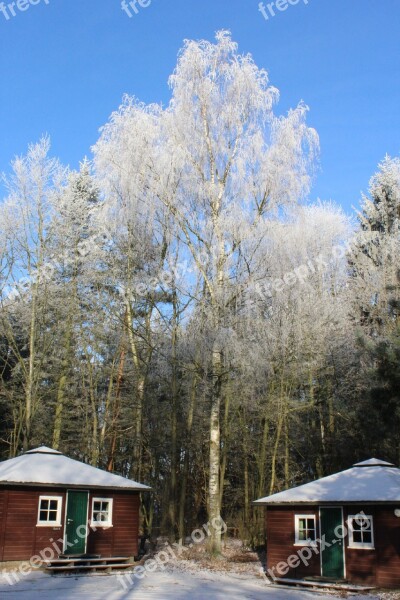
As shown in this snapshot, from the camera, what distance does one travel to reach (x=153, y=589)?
42.0 feet

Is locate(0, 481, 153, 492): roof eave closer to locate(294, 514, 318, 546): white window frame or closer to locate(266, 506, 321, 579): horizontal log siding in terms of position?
locate(266, 506, 321, 579): horizontal log siding

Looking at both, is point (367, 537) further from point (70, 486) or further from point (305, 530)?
point (70, 486)

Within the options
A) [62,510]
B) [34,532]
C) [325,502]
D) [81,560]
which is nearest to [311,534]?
[325,502]

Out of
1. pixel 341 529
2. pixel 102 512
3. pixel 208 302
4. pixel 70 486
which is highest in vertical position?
pixel 208 302

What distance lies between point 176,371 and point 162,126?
30.3ft

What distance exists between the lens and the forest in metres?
17.7

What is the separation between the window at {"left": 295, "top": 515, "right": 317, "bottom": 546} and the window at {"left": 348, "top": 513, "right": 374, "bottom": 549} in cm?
103

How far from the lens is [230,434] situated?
2334 cm

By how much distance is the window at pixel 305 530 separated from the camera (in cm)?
1493

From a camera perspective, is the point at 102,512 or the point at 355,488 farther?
the point at 102,512

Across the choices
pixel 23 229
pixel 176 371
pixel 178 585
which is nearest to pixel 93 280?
pixel 23 229

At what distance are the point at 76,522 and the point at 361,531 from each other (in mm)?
7696

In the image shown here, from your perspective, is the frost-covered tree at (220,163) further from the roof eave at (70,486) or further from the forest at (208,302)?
the roof eave at (70,486)

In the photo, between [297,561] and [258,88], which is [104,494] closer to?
[297,561]
